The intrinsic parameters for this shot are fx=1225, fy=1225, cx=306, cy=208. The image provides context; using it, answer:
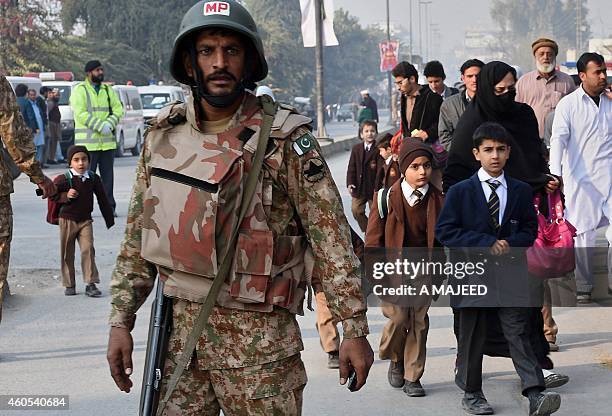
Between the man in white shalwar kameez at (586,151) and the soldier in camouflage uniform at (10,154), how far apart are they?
378cm

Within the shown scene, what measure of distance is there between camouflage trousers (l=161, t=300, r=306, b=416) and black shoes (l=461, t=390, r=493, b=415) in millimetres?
2651

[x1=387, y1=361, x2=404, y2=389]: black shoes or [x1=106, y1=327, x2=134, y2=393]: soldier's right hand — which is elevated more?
[x1=106, y1=327, x2=134, y2=393]: soldier's right hand

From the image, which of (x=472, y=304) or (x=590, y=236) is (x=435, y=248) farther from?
(x=590, y=236)

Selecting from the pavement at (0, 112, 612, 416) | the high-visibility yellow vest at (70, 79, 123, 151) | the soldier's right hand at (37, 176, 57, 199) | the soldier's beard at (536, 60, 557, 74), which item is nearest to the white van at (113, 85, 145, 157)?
the high-visibility yellow vest at (70, 79, 123, 151)

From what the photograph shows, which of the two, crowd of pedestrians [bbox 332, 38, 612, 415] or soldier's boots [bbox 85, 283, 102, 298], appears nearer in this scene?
crowd of pedestrians [bbox 332, 38, 612, 415]

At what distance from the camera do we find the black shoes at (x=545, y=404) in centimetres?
572

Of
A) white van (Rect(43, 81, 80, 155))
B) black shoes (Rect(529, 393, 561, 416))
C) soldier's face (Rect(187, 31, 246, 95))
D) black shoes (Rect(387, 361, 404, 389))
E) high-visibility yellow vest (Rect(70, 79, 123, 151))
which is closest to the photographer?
soldier's face (Rect(187, 31, 246, 95))

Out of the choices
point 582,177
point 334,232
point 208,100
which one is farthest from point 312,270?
point 582,177

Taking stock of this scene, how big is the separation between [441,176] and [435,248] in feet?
1.71

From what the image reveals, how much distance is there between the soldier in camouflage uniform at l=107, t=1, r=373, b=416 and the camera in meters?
3.44

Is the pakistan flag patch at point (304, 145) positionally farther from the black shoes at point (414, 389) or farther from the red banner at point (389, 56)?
the red banner at point (389, 56)

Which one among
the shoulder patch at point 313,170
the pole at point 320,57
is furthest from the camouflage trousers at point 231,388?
the pole at point 320,57

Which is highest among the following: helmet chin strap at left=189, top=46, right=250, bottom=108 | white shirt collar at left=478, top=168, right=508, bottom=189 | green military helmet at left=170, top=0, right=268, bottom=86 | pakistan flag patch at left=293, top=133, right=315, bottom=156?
green military helmet at left=170, top=0, right=268, bottom=86

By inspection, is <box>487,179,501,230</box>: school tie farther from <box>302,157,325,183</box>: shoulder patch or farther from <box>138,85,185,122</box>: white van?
<box>138,85,185,122</box>: white van
